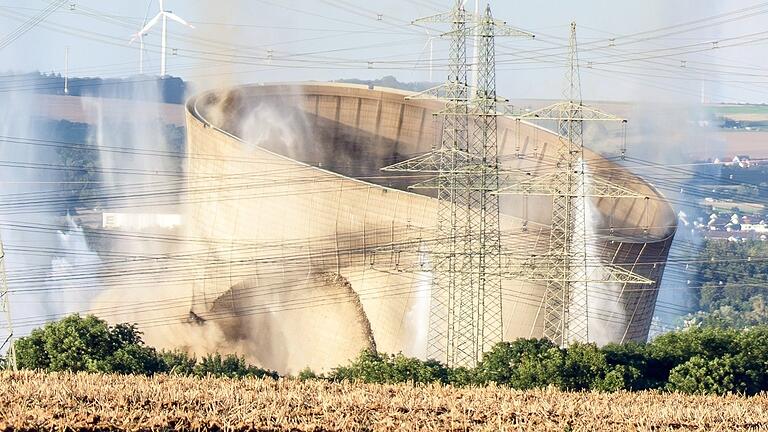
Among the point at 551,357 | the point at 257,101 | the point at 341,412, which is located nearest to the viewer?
the point at 341,412

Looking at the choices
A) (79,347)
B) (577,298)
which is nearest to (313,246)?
(577,298)

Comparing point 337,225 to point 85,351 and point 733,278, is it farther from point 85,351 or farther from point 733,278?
point 733,278

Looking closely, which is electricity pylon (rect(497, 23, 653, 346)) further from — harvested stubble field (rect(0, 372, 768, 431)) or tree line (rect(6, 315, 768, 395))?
harvested stubble field (rect(0, 372, 768, 431))

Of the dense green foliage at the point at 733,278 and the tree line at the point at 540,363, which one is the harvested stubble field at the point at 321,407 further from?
the dense green foliage at the point at 733,278

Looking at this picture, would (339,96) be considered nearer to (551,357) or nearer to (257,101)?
(257,101)

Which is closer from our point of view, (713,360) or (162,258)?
(713,360)

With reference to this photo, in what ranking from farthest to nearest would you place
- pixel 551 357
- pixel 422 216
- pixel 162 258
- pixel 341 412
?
pixel 162 258
pixel 422 216
pixel 551 357
pixel 341 412

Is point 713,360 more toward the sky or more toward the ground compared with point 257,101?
more toward the ground
